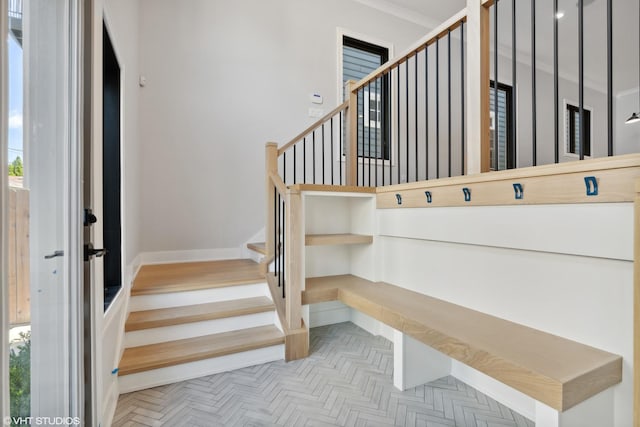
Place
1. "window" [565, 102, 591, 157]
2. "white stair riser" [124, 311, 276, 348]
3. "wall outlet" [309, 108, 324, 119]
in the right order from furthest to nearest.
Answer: "window" [565, 102, 591, 157] < "wall outlet" [309, 108, 324, 119] < "white stair riser" [124, 311, 276, 348]

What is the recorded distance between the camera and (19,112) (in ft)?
2.57

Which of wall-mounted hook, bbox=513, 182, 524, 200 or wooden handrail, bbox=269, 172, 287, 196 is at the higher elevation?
wooden handrail, bbox=269, 172, 287, 196

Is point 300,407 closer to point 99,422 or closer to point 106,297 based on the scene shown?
point 99,422

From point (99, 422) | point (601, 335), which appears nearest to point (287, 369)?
point (99, 422)

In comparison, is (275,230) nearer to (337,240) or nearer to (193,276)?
(337,240)

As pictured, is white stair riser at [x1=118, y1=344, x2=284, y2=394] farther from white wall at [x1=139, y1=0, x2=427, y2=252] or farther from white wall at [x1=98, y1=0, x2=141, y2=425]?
white wall at [x1=139, y1=0, x2=427, y2=252]

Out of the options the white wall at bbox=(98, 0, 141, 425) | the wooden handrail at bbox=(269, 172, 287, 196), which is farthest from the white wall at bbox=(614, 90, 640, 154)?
the white wall at bbox=(98, 0, 141, 425)

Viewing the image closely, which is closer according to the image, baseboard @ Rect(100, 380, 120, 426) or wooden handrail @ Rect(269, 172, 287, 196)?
baseboard @ Rect(100, 380, 120, 426)

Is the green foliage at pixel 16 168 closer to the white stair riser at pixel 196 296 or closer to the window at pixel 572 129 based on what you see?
the white stair riser at pixel 196 296

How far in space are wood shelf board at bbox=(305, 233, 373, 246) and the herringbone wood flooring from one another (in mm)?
828

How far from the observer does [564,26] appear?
4.50 metres

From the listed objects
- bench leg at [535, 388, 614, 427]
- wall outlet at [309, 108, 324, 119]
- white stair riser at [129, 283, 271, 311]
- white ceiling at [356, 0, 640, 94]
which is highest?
white ceiling at [356, 0, 640, 94]

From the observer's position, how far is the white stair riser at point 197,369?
5.85ft

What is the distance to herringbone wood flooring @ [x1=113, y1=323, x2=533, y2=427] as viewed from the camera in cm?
152
